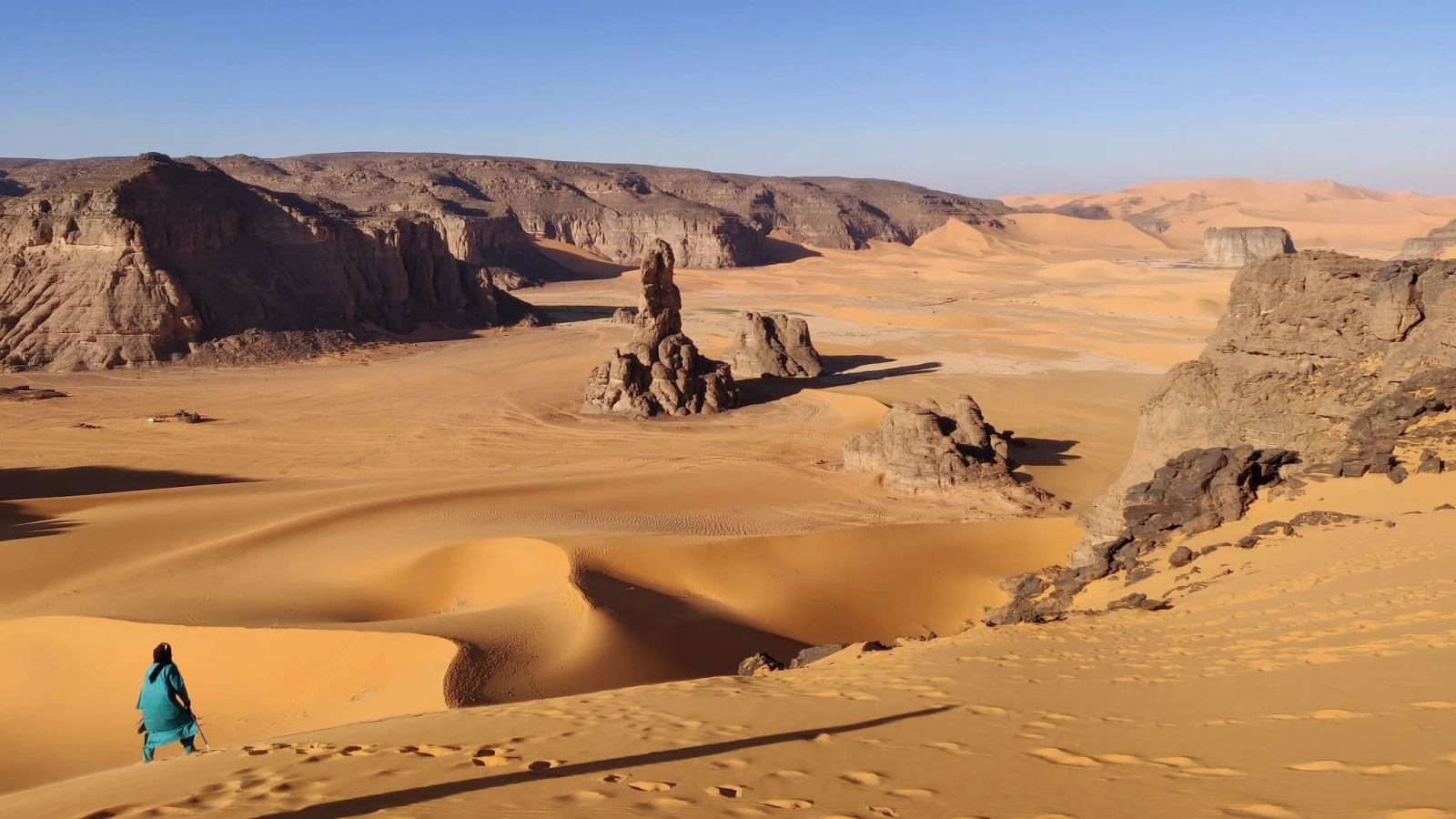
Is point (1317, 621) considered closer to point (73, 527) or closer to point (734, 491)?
point (734, 491)

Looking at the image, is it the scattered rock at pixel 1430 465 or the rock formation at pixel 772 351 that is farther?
the rock formation at pixel 772 351

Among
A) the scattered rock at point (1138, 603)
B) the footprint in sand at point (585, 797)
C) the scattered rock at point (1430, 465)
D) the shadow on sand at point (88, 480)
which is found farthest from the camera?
the shadow on sand at point (88, 480)

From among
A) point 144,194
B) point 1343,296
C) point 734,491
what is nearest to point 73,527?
point 734,491

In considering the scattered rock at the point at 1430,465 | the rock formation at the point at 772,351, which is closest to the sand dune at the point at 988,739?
the scattered rock at the point at 1430,465

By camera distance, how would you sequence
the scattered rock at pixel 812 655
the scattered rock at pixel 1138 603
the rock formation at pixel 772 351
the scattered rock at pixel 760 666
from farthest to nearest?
1. the rock formation at pixel 772 351
2. the scattered rock at pixel 812 655
3. the scattered rock at pixel 1138 603
4. the scattered rock at pixel 760 666

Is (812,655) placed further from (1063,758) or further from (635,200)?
(635,200)

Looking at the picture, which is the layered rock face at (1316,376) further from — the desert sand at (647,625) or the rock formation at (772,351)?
the rock formation at (772,351)

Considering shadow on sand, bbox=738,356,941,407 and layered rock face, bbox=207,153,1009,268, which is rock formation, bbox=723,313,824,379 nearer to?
shadow on sand, bbox=738,356,941,407
